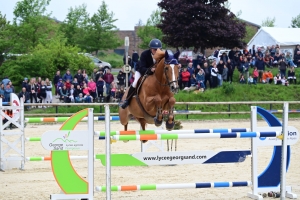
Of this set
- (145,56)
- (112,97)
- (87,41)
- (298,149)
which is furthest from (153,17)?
(145,56)

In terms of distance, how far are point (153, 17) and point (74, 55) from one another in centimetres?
2563

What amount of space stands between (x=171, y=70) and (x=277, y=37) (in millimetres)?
27046

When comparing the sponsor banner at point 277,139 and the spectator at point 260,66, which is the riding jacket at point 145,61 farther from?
the spectator at point 260,66

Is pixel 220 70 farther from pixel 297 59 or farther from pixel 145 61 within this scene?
pixel 145 61

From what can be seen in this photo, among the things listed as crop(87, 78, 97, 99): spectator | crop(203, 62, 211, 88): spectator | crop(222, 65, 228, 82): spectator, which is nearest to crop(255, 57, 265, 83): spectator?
crop(222, 65, 228, 82): spectator

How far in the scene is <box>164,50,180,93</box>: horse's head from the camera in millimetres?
9047

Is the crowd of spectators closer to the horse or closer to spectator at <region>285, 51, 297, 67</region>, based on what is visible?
spectator at <region>285, 51, 297, 67</region>

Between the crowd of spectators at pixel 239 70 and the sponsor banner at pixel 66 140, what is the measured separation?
59.0 ft

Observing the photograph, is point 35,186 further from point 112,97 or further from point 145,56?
point 112,97

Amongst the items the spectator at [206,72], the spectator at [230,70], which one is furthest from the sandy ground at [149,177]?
the spectator at [230,70]

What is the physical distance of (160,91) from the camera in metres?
9.70

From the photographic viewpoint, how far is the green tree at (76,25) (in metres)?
46.0

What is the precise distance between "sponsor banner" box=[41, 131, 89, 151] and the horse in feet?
6.11

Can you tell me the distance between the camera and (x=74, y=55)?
104ft
